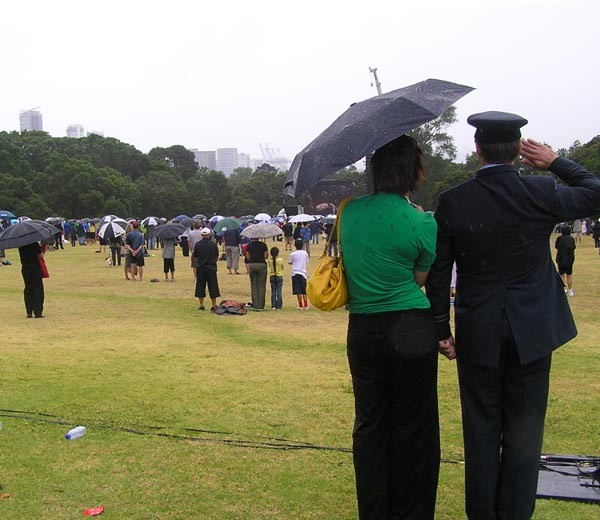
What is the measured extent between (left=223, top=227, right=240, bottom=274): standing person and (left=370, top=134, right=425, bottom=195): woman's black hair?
22.5m

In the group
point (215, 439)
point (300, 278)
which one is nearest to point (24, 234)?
point (300, 278)

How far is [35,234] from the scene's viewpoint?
1466cm

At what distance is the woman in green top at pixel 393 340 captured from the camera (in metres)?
3.72

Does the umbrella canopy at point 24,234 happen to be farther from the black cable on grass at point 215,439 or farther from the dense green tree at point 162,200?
the dense green tree at point 162,200

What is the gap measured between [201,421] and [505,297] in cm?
376

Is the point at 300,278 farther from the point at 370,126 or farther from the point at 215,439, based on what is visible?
the point at 370,126

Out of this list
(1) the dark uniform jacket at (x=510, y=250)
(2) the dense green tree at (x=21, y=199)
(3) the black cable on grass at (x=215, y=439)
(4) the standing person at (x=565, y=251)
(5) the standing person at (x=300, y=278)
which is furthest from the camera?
(2) the dense green tree at (x=21, y=199)

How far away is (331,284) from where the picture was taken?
3906mm

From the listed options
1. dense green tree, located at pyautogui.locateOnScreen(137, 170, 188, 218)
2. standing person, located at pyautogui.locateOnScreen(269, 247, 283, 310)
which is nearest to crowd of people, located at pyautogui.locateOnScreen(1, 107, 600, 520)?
standing person, located at pyautogui.locateOnScreen(269, 247, 283, 310)

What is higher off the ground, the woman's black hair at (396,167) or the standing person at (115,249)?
the woman's black hair at (396,167)

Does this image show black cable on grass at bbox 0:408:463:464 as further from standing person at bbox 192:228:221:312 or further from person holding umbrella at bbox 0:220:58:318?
standing person at bbox 192:228:221:312

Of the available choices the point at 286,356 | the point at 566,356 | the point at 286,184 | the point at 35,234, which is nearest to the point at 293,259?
the point at 35,234

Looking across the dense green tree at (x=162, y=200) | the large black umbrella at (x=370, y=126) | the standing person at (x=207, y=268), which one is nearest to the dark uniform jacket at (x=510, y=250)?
the large black umbrella at (x=370, y=126)

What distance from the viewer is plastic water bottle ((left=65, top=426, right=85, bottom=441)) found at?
243 inches
